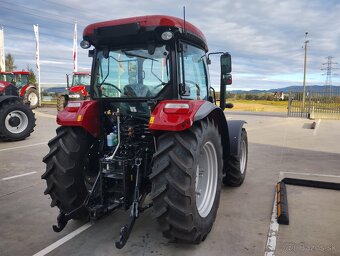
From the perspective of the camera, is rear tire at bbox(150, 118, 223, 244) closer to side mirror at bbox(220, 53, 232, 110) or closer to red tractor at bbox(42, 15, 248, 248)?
red tractor at bbox(42, 15, 248, 248)

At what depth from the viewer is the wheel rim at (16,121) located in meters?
10.4

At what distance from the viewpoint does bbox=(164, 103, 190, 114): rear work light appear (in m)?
3.25

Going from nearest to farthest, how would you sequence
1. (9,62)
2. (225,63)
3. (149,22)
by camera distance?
(149,22), (225,63), (9,62)

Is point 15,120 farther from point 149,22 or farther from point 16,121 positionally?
point 149,22

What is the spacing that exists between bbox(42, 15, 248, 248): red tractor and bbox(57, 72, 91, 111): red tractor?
15442 mm

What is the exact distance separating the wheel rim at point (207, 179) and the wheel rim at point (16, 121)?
8.36 m

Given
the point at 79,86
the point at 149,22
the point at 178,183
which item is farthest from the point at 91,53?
the point at 79,86

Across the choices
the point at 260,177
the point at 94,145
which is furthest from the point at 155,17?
Answer: the point at 260,177

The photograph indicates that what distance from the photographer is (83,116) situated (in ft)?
12.6

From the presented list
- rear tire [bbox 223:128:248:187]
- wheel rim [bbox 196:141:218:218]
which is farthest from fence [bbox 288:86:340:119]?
wheel rim [bbox 196:141:218:218]

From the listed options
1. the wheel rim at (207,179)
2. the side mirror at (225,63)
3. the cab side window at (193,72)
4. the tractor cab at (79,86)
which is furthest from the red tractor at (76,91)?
the wheel rim at (207,179)

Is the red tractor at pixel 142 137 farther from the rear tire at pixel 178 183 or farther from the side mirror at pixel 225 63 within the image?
the side mirror at pixel 225 63

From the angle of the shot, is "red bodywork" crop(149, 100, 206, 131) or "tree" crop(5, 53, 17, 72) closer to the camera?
"red bodywork" crop(149, 100, 206, 131)

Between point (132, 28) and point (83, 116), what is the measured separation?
44.0 inches
